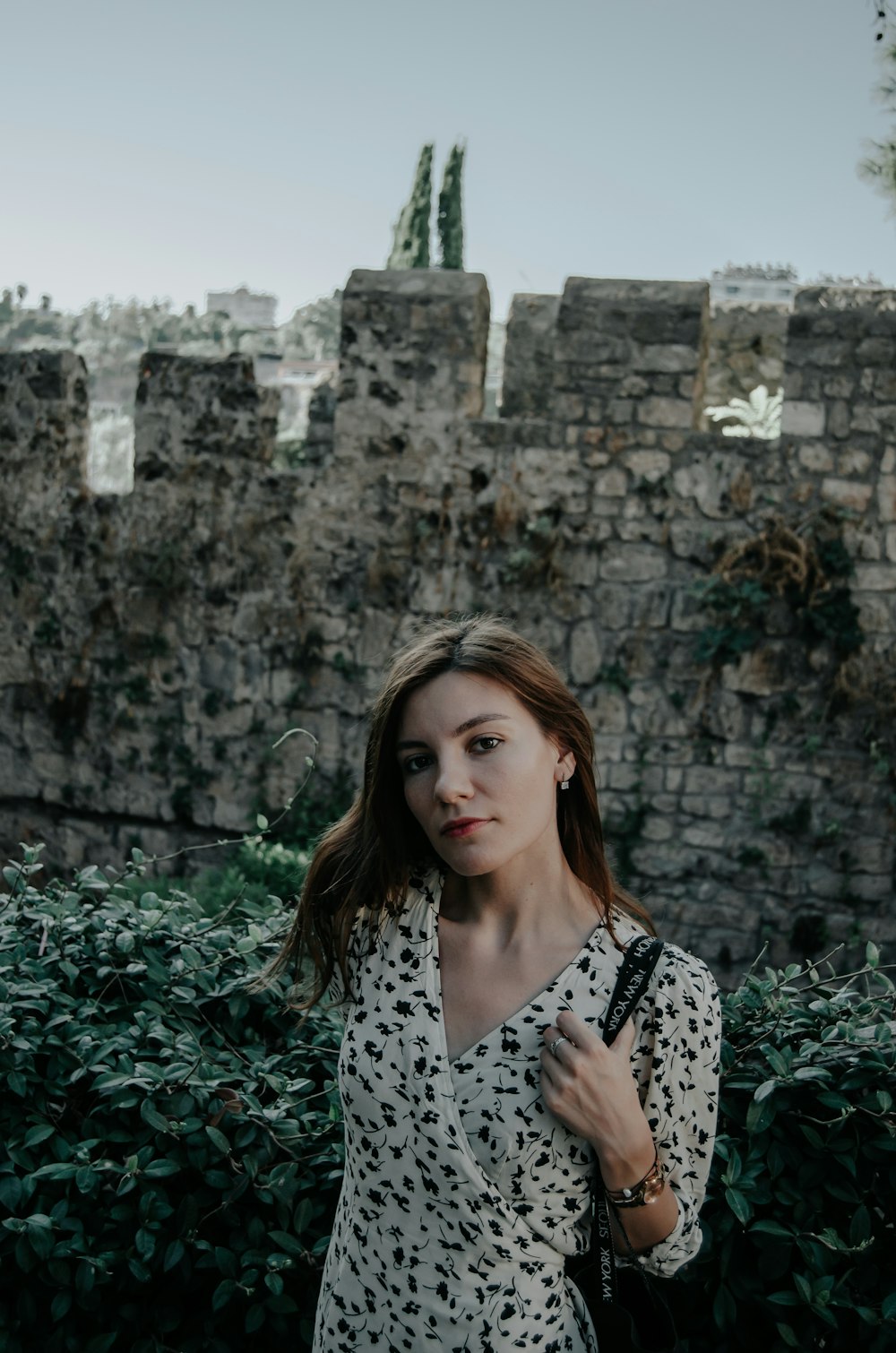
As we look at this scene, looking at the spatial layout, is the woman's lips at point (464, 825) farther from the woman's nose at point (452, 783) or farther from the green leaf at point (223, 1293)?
the green leaf at point (223, 1293)

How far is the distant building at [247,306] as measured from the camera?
85.9 ft

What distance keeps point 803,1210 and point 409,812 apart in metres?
0.96

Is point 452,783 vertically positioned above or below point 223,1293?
above

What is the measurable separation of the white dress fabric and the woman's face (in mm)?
173

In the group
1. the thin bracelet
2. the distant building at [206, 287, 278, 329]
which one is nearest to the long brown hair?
the thin bracelet

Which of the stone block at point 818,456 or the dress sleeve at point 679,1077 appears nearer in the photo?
the dress sleeve at point 679,1077

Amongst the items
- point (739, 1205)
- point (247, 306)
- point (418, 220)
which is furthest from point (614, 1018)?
point (247, 306)

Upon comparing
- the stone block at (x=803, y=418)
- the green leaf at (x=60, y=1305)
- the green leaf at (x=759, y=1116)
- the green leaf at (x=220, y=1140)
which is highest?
the stone block at (x=803, y=418)

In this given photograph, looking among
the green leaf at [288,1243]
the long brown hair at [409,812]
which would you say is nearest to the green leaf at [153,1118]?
the green leaf at [288,1243]

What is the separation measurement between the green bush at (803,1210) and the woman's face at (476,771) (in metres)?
0.79

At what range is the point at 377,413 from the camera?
19.3ft

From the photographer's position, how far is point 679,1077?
5.02ft

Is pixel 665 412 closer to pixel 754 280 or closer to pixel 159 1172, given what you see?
pixel 159 1172

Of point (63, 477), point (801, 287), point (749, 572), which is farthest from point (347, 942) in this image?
point (63, 477)
